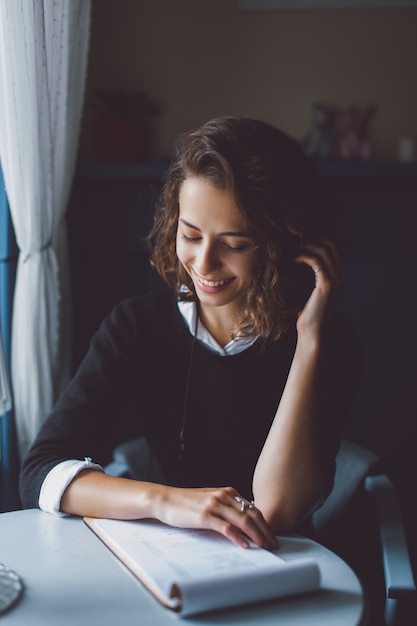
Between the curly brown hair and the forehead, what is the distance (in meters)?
0.01

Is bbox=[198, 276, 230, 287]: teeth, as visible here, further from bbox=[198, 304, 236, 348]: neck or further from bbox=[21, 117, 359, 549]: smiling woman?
bbox=[198, 304, 236, 348]: neck

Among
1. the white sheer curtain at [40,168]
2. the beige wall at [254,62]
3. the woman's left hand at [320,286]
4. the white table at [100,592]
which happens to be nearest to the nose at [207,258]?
the woman's left hand at [320,286]

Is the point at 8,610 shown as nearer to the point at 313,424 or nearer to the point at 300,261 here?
the point at 313,424

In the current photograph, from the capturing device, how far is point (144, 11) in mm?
2393

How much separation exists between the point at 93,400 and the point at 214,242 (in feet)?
1.38

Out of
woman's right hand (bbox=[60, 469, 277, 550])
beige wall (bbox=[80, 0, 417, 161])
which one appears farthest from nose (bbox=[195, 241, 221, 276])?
beige wall (bbox=[80, 0, 417, 161])

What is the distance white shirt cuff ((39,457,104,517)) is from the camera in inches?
52.3

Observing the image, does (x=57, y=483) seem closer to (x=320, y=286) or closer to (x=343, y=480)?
(x=320, y=286)

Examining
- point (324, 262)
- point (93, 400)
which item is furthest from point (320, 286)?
point (93, 400)

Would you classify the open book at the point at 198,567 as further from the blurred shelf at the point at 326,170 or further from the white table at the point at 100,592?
the blurred shelf at the point at 326,170

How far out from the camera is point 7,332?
6.61ft

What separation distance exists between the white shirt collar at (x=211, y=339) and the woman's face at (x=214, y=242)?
0.53ft

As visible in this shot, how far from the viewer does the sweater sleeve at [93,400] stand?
1.42m

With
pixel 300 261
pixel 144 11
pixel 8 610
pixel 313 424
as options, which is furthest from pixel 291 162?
pixel 144 11
